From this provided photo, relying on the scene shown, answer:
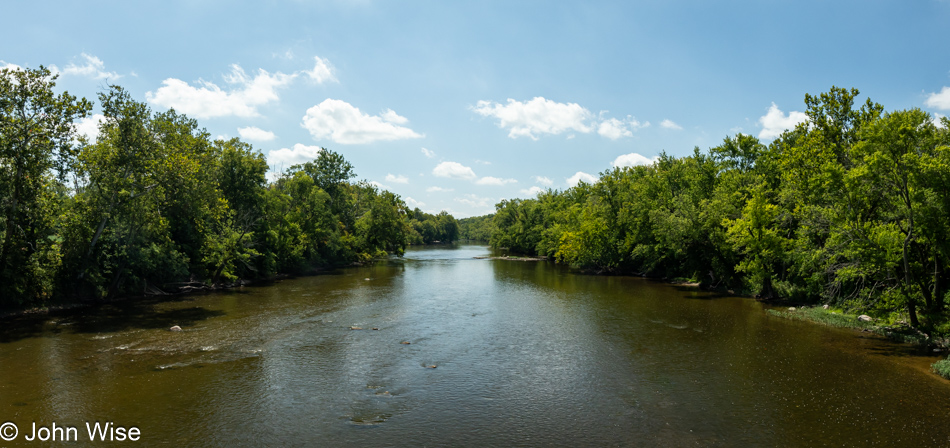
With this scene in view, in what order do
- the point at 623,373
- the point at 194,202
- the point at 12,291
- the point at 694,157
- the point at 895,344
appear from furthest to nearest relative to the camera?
the point at 694,157
the point at 194,202
the point at 12,291
the point at 895,344
the point at 623,373

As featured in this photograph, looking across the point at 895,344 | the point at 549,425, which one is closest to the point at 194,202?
the point at 549,425

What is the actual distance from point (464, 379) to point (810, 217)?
21.3 m

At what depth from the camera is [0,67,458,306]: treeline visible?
2520 cm

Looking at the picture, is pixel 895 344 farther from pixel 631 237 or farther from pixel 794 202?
pixel 631 237

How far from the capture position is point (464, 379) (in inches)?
692

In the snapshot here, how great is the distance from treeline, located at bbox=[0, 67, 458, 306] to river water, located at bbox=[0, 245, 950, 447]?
313 centimetres

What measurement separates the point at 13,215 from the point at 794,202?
4759 centimetres

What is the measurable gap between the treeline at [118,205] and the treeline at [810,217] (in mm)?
39115

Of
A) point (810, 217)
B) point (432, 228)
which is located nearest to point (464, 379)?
point (810, 217)

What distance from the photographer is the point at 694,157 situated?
2119 inches

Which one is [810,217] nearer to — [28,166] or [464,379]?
[464,379]

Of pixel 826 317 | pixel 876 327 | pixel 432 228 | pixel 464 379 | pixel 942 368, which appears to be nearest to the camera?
pixel 942 368

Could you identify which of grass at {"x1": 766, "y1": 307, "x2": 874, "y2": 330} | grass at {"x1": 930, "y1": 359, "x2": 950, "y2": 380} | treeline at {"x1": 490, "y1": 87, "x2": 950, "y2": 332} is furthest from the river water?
treeline at {"x1": 490, "y1": 87, "x2": 950, "y2": 332}

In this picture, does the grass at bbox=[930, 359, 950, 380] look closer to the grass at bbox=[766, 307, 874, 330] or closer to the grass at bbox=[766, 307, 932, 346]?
the grass at bbox=[766, 307, 932, 346]
